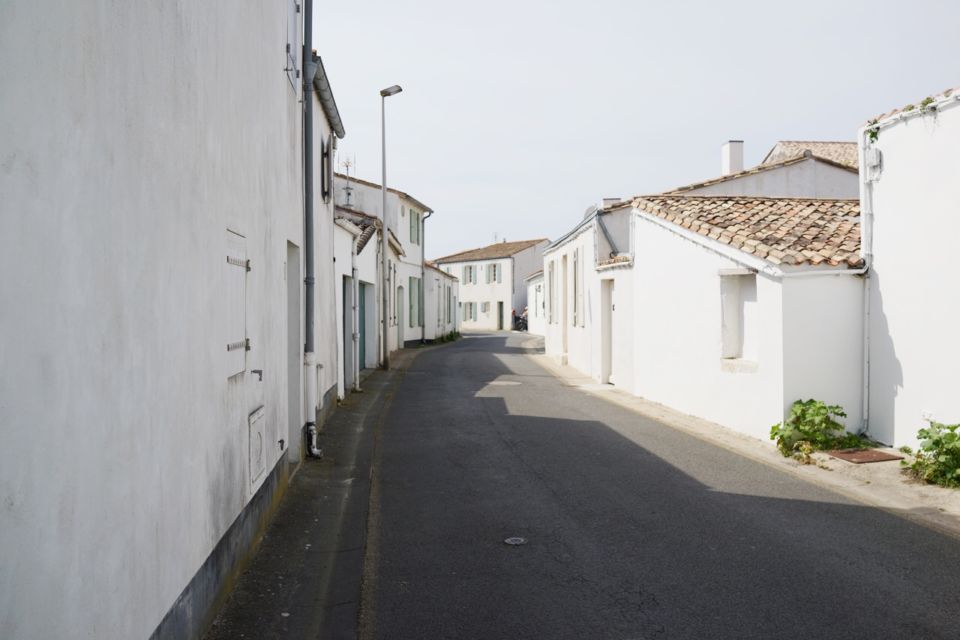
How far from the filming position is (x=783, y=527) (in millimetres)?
6977

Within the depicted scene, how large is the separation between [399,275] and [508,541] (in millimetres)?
27134

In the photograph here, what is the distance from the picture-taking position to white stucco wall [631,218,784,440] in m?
11.5

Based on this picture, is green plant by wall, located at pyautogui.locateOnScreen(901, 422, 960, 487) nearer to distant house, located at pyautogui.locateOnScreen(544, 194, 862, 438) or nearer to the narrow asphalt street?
the narrow asphalt street

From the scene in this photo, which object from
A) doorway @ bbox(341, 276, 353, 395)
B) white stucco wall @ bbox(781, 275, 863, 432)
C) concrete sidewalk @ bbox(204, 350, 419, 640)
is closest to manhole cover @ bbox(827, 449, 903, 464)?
white stucco wall @ bbox(781, 275, 863, 432)

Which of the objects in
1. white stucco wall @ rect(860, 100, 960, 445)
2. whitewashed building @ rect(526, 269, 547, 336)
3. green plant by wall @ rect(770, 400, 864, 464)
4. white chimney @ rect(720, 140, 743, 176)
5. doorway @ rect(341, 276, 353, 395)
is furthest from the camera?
whitewashed building @ rect(526, 269, 547, 336)

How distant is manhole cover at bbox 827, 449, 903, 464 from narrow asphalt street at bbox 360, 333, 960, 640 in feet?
3.43

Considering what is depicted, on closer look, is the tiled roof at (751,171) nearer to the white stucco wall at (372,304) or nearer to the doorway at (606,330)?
the doorway at (606,330)

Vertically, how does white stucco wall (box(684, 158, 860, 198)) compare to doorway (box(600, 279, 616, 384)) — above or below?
above

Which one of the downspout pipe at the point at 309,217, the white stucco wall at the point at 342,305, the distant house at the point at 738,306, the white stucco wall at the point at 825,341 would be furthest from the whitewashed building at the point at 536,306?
the downspout pipe at the point at 309,217

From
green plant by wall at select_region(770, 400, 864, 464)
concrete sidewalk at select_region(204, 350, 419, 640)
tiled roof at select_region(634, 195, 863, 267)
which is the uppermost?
tiled roof at select_region(634, 195, 863, 267)

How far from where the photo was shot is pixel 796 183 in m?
21.7

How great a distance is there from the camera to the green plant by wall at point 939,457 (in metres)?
8.41

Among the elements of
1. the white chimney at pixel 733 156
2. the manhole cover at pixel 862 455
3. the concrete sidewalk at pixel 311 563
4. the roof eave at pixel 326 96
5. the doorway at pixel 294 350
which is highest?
the white chimney at pixel 733 156

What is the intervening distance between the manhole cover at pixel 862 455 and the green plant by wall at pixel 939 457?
1.95 ft
